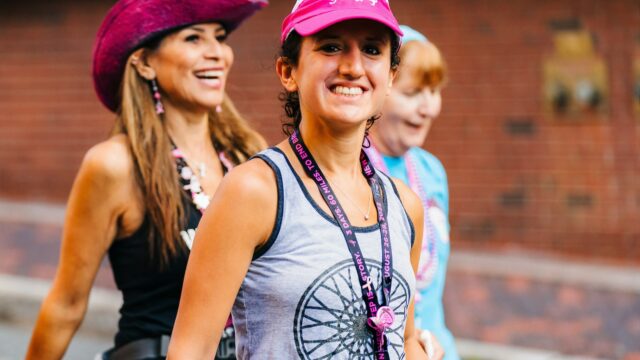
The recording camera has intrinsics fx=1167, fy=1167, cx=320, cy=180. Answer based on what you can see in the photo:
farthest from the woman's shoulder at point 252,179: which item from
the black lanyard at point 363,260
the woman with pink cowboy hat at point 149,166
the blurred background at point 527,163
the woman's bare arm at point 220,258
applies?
the blurred background at point 527,163

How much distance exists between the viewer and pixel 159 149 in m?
3.61

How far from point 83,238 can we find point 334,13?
1.33m

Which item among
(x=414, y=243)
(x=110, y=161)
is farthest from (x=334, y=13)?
(x=110, y=161)

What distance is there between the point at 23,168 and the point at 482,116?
17.6ft

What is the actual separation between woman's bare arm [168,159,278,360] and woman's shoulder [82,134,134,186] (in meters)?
1.09

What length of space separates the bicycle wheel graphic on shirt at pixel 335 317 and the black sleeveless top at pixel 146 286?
113 cm

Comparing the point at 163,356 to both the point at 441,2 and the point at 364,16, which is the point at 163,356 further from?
the point at 441,2

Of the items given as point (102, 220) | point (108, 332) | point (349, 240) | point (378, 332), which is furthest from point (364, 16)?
point (108, 332)

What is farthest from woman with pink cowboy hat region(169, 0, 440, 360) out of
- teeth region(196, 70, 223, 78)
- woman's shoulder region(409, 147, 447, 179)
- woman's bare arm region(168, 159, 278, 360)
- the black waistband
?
woman's shoulder region(409, 147, 447, 179)

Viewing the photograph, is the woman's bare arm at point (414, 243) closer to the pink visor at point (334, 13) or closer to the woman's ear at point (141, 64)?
the pink visor at point (334, 13)

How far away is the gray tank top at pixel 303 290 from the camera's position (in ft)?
7.88

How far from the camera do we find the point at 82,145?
12.4m

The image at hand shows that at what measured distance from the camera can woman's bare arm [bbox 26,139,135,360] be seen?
342 centimetres

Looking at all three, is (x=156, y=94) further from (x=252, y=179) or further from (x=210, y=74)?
(x=252, y=179)
